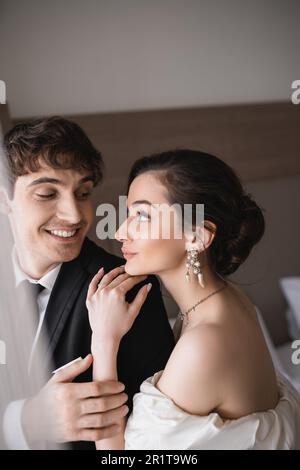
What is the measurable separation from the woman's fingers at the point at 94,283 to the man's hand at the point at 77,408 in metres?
0.10

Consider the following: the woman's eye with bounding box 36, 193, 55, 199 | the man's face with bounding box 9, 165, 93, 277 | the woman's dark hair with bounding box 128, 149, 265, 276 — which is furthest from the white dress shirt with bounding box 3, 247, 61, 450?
the woman's dark hair with bounding box 128, 149, 265, 276

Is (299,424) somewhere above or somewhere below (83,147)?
below

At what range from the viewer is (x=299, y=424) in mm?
872

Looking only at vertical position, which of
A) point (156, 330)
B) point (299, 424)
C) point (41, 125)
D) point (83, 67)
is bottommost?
point (299, 424)

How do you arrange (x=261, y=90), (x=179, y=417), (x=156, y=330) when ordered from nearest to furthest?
(x=179, y=417), (x=156, y=330), (x=261, y=90)

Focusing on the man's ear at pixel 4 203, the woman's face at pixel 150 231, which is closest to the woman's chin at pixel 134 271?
the woman's face at pixel 150 231

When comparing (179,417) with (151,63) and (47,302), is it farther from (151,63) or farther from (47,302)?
(151,63)

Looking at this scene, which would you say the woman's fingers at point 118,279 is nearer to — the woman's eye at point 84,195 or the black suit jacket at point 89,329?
the black suit jacket at point 89,329

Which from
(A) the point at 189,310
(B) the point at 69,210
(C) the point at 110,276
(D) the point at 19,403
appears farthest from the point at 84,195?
(D) the point at 19,403

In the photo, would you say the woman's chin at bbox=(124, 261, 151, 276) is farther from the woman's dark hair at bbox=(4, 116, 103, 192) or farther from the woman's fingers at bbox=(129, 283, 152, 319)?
the woman's dark hair at bbox=(4, 116, 103, 192)

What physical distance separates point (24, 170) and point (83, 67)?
0.25m

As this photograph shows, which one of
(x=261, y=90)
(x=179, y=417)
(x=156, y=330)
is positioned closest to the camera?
(x=179, y=417)

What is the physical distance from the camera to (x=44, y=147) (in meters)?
0.79
